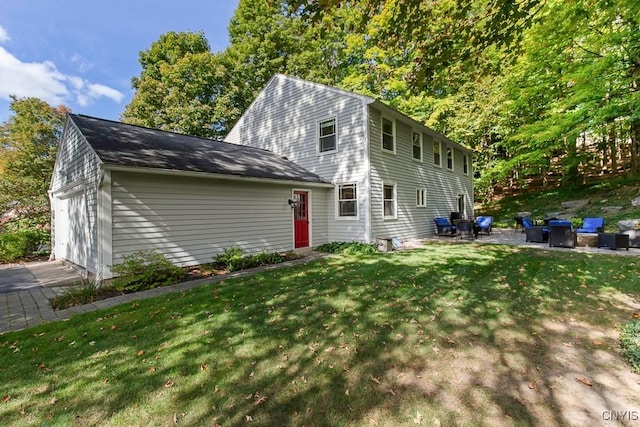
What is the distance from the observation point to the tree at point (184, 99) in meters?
21.0

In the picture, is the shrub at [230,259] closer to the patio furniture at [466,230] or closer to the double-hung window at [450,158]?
the patio furniture at [466,230]

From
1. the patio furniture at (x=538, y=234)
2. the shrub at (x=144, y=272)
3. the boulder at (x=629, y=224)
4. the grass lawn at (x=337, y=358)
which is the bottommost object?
the grass lawn at (x=337, y=358)

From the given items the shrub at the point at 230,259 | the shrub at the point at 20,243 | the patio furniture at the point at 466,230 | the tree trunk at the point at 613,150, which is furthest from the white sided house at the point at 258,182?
the tree trunk at the point at 613,150

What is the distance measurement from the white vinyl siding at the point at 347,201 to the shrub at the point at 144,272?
617 cm

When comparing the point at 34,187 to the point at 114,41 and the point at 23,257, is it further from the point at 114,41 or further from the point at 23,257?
the point at 114,41

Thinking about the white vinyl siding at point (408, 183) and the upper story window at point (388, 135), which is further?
the upper story window at point (388, 135)

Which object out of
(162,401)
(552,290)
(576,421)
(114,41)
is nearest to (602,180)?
(552,290)

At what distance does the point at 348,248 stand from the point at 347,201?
2003mm

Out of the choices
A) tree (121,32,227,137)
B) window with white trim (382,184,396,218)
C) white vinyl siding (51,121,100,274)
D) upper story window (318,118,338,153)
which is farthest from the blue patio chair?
tree (121,32,227,137)

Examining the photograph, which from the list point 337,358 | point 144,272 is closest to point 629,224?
point 337,358

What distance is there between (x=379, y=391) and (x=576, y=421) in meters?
1.47

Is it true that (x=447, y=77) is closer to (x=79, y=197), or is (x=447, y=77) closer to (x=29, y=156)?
(x=79, y=197)

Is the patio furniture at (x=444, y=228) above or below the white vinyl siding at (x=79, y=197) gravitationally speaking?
below

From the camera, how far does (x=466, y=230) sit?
12.2m
